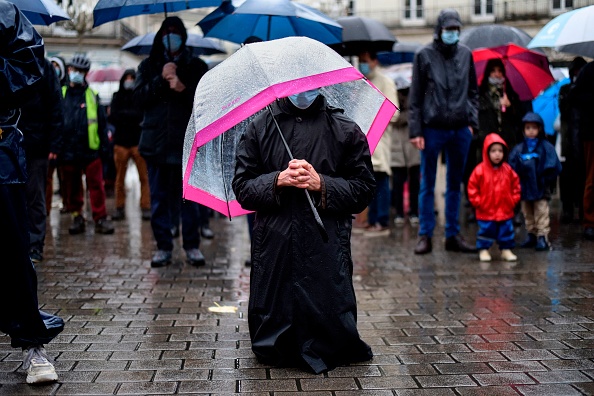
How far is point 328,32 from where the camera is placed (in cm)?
948

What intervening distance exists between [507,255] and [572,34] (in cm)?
246

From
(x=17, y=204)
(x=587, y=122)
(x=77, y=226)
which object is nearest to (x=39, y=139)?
(x=77, y=226)

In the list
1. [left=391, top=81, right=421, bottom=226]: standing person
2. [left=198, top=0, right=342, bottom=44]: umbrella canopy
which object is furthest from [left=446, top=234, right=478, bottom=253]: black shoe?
[left=391, top=81, right=421, bottom=226]: standing person

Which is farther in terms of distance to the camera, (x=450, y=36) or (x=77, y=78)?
(x=77, y=78)

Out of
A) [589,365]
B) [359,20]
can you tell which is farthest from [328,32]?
[589,365]

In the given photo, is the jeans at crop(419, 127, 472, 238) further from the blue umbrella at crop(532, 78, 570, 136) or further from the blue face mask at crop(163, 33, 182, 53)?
the blue umbrella at crop(532, 78, 570, 136)

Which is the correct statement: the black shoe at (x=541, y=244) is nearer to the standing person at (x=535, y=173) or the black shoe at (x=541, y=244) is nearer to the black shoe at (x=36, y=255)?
the standing person at (x=535, y=173)

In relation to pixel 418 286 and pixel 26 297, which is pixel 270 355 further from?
pixel 418 286

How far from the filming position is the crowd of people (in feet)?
16.8

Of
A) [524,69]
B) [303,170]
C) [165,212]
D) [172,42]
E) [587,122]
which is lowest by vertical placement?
[165,212]

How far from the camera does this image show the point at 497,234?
8.95 m

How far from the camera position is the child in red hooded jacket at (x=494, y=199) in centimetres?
890

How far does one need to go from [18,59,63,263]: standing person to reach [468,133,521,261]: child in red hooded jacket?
4183mm

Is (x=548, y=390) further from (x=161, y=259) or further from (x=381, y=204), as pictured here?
(x=381, y=204)
